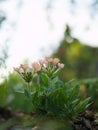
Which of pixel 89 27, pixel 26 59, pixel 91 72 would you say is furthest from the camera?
pixel 91 72

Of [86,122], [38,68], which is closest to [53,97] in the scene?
[38,68]

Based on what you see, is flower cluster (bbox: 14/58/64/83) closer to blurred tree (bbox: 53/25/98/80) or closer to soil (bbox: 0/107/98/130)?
soil (bbox: 0/107/98/130)

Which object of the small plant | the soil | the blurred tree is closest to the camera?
the small plant

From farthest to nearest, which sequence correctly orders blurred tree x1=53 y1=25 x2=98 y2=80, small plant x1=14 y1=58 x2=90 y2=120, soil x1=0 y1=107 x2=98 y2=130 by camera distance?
blurred tree x1=53 y1=25 x2=98 y2=80, soil x1=0 y1=107 x2=98 y2=130, small plant x1=14 y1=58 x2=90 y2=120

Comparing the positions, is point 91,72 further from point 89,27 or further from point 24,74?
point 24,74

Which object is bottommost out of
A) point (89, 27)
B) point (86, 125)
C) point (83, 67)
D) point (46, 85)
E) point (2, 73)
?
point (86, 125)

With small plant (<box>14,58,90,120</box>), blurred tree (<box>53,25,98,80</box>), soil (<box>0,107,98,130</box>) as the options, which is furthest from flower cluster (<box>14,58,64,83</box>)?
blurred tree (<box>53,25,98,80</box>)

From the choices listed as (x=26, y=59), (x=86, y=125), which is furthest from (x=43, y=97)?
(x=26, y=59)
